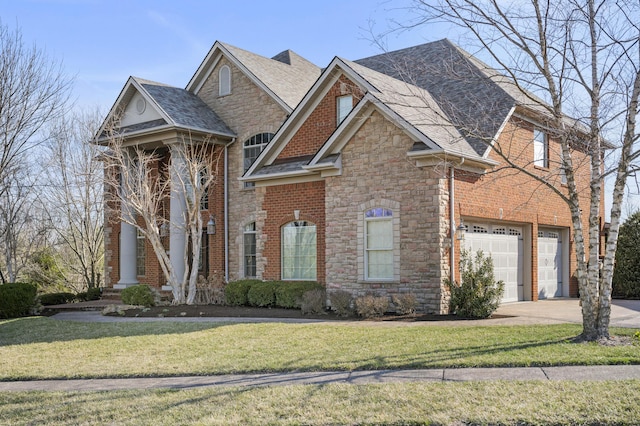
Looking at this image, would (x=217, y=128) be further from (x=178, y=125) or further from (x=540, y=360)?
(x=540, y=360)

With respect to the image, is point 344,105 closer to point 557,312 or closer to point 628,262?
point 557,312

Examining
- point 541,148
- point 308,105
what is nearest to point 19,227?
point 308,105

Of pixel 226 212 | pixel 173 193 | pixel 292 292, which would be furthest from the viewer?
pixel 226 212

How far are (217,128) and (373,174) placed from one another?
27.7 ft

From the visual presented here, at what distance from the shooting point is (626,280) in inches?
920

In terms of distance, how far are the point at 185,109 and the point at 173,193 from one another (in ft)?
10.5

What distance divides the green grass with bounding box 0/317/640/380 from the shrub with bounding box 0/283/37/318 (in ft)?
16.1

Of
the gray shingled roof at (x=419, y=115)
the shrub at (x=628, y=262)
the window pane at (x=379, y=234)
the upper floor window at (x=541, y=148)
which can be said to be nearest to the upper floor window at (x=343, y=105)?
the gray shingled roof at (x=419, y=115)

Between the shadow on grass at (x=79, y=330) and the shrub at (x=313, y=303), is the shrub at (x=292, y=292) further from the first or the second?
the shadow on grass at (x=79, y=330)

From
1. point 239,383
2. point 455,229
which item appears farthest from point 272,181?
point 239,383

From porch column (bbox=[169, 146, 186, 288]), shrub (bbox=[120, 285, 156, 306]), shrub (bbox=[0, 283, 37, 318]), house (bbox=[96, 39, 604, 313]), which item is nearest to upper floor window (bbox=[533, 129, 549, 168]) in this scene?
house (bbox=[96, 39, 604, 313])

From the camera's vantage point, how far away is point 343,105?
20016 millimetres

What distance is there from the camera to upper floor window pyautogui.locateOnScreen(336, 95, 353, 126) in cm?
1983

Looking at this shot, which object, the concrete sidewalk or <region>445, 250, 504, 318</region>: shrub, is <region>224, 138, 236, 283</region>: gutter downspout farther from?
the concrete sidewalk
